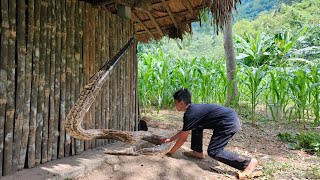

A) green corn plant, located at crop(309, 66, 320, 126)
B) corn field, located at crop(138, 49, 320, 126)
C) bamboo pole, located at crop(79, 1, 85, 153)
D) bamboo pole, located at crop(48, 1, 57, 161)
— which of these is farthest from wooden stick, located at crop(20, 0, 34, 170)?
green corn plant, located at crop(309, 66, 320, 126)

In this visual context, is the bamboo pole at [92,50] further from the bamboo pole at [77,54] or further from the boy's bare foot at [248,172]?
the boy's bare foot at [248,172]

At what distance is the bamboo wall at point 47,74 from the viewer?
96.9 inches

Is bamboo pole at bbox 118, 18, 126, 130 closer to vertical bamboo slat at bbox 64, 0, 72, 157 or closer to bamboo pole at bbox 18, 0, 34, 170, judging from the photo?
vertical bamboo slat at bbox 64, 0, 72, 157

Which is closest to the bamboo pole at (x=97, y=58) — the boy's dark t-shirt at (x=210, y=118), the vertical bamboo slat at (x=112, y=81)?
the vertical bamboo slat at (x=112, y=81)

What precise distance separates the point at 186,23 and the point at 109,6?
57.4 inches

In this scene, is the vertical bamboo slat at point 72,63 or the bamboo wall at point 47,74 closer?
the bamboo wall at point 47,74

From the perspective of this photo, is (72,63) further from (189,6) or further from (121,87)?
(189,6)

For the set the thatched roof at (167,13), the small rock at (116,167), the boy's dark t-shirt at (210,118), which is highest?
the thatched roof at (167,13)

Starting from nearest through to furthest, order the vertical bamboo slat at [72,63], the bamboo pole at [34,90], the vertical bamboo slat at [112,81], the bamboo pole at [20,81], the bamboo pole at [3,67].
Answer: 1. the bamboo pole at [3,67]
2. the bamboo pole at [20,81]
3. the bamboo pole at [34,90]
4. the vertical bamboo slat at [72,63]
5. the vertical bamboo slat at [112,81]

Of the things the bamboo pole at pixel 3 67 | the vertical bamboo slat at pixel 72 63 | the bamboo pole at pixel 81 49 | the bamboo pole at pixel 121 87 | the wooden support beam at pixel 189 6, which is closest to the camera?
the bamboo pole at pixel 3 67

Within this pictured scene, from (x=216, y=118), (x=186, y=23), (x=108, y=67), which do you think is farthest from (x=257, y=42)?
(x=108, y=67)

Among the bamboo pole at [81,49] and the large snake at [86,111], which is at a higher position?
the bamboo pole at [81,49]

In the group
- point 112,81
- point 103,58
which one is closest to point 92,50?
point 103,58

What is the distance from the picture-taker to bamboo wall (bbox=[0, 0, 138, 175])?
96.9 inches
